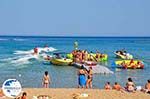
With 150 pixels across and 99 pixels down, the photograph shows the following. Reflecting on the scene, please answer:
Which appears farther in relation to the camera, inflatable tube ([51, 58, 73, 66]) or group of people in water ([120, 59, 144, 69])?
inflatable tube ([51, 58, 73, 66])

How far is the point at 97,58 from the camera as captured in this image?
137 feet

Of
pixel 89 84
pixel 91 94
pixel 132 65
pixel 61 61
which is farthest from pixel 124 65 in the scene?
pixel 91 94

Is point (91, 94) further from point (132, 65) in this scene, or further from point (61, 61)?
point (61, 61)

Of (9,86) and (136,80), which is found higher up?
(9,86)

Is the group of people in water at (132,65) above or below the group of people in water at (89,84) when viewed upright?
below

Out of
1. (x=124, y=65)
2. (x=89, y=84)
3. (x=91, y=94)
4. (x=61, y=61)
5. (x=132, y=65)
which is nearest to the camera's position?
(x=91, y=94)

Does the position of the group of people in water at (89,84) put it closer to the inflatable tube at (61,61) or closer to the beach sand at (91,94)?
the beach sand at (91,94)

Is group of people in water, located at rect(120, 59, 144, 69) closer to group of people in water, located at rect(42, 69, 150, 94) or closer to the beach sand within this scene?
group of people in water, located at rect(42, 69, 150, 94)

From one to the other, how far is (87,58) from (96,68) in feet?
18.0

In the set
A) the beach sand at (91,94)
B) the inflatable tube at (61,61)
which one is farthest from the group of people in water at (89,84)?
the inflatable tube at (61,61)

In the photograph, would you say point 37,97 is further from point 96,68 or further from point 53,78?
point 96,68

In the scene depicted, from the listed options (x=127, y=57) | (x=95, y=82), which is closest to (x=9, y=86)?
(x=95, y=82)

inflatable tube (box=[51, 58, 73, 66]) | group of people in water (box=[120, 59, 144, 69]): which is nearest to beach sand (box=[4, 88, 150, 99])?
group of people in water (box=[120, 59, 144, 69])

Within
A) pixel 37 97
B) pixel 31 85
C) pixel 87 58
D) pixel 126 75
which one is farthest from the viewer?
pixel 87 58
